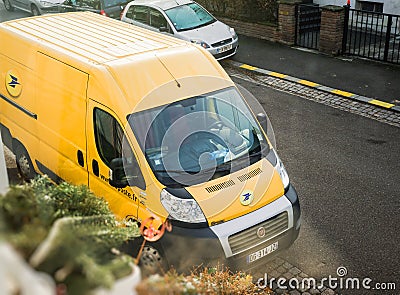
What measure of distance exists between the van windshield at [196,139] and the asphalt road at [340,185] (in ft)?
4.71

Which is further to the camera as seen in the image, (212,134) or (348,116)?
(348,116)

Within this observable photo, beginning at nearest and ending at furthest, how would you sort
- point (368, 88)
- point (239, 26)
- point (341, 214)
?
point (341, 214) < point (368, 88) < point (239, 26)

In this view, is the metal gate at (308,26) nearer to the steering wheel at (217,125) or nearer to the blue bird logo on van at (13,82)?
the steering wheel at (217,125)

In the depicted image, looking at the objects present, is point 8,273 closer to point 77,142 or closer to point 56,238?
point 56,238

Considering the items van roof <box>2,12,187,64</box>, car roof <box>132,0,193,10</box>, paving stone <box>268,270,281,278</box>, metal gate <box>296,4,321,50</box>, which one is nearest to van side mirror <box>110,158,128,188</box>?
van roof <box>2,12,187,64</box>

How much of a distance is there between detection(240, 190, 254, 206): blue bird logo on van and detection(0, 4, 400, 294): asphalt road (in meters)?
1.05

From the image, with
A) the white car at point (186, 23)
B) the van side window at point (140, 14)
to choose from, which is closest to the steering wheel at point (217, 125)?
the white car at point (186, 23)

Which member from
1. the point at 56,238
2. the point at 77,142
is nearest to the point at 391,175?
the point at 77,142

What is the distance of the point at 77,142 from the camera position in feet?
21.8

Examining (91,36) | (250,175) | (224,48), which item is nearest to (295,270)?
(250,175)

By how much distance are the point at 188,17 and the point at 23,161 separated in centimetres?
699

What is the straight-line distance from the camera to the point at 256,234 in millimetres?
6047

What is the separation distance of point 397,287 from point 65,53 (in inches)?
188

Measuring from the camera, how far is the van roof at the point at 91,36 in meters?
6.83
